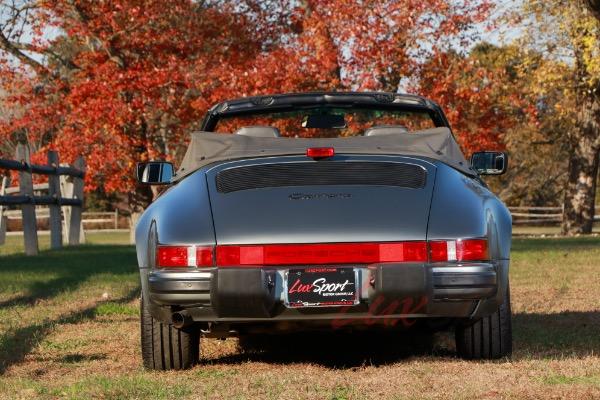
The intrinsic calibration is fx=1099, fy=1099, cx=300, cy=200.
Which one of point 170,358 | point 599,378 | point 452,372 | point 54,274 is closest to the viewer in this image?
point 599,378

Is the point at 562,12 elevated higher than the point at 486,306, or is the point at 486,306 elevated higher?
the point at 562,12

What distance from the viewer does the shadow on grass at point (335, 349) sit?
6.31m

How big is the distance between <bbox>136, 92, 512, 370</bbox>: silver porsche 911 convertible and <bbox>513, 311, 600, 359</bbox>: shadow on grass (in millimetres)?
480

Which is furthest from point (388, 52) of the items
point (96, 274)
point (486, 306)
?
point (486, 306)

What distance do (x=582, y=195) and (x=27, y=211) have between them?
60.5 feet

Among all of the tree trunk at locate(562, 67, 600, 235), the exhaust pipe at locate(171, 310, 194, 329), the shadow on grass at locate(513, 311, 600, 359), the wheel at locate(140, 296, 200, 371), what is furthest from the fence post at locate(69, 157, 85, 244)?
the exhaust pipe at locate(171, 310, 194, 329)

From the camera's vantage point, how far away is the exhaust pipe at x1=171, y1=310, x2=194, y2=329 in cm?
550

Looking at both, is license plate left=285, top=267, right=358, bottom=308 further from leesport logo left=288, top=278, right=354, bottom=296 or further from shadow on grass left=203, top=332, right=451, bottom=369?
shadow on grass left=203, top=332, right=451, bottom=369

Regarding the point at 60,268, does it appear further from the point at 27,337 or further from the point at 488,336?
the point at 488,336

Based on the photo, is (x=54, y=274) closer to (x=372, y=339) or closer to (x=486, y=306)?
(x=372, y=339)

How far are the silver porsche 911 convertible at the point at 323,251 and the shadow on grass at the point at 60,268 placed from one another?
450cm

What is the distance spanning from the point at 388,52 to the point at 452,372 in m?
19.7

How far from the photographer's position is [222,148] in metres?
6.33

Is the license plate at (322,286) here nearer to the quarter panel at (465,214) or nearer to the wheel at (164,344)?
the quarter panel at (465,214)
